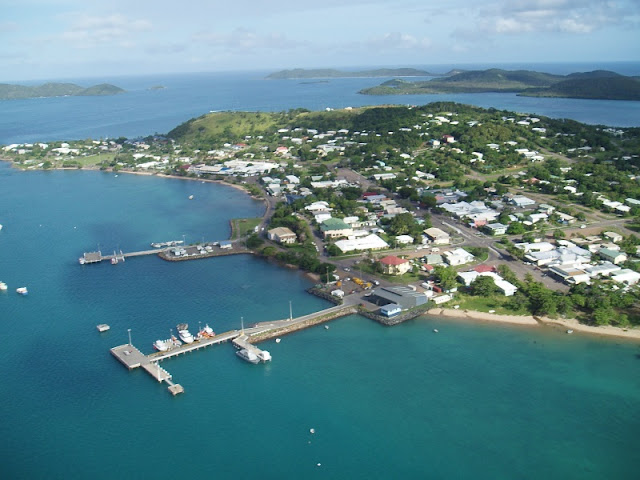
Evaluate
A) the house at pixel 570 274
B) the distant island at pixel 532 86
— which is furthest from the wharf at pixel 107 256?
the distant island at pixel 532 86

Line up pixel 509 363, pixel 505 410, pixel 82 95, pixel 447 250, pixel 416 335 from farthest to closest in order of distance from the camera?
pixel 82 95 < pixel 447 250 < pixel 416 335 < pixel 509 363 < pixel 505 410

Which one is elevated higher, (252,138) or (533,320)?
(252,138)

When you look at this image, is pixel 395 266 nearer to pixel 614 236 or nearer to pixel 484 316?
pixel 484 316

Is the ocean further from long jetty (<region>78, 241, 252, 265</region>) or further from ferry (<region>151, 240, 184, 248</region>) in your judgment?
ferry (<region>151, 240, 184, 248</region>)

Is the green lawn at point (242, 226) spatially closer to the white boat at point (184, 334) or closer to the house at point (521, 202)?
the white boat at point (184, 334)

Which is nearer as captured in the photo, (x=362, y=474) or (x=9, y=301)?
(x=362, y=474)

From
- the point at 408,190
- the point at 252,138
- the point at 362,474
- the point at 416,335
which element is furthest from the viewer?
the point at 252,138

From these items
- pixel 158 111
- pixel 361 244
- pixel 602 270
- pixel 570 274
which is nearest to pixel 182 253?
pixel 361 244

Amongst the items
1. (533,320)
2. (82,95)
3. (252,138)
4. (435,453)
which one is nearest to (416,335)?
(533,320)

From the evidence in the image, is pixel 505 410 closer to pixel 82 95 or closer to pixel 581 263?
pixel 581 263
